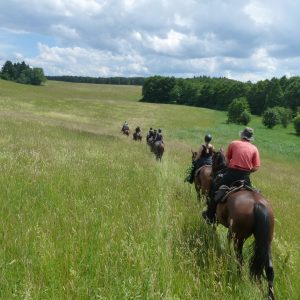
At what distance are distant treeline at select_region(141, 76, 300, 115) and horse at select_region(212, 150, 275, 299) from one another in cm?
10063

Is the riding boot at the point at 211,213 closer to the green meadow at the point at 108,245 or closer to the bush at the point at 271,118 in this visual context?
the green meadow at the point at 108,245

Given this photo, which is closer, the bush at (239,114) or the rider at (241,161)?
the rider at (241,161)

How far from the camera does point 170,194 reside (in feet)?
34.2

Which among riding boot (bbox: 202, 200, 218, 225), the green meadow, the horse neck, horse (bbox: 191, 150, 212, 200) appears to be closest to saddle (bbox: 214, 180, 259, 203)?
riding boot (bbox: 202, 200, 218, 225)

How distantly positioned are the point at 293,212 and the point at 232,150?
15.8 feet

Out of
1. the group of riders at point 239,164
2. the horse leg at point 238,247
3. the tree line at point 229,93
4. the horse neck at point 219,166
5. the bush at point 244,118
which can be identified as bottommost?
the bush at point 244,118

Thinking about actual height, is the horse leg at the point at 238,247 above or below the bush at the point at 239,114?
above

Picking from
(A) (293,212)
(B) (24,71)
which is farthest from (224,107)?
(A) (293,212)

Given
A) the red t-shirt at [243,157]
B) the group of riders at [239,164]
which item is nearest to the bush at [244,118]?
the group of riders at [239,164]

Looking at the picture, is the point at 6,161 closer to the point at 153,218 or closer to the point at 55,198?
the point at 55,198

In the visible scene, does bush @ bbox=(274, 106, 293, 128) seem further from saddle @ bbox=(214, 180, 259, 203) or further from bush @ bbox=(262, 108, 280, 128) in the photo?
saddle @ bbox=(214, 180, 259, 203)

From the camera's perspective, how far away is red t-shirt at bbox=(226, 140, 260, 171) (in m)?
7.55

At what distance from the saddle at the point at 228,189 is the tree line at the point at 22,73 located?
5475 inches

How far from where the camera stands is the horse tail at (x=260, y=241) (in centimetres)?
580
